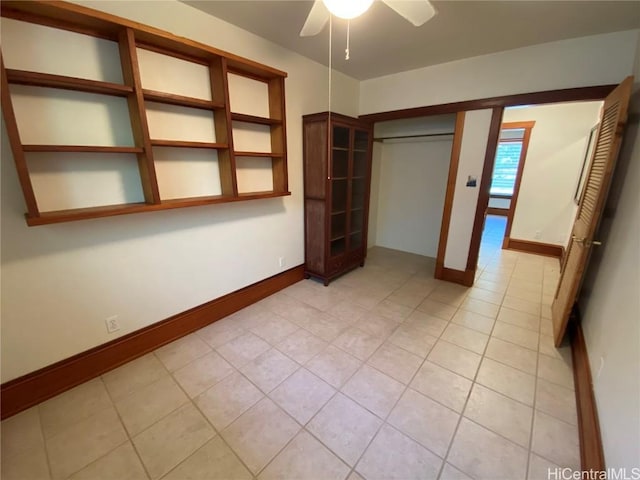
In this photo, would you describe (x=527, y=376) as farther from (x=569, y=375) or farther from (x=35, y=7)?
(x=35, y=7)

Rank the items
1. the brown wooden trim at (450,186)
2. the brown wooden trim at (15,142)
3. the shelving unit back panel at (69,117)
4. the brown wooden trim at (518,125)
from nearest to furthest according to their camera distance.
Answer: the brown wooden trim at (15,142) < the shelving unit back panel at (69,117) < the brown wooden trim at (450,186) < the brown wooden trim at (518,125)

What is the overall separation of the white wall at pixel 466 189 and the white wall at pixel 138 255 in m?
1.82

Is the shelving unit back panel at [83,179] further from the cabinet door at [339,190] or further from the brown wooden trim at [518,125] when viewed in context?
the brown wooden trim at [518,125]

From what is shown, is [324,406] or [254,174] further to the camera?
[254,174]

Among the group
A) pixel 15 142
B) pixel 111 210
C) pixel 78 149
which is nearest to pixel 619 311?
pixel 111 210

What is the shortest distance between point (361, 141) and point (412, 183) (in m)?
1.31

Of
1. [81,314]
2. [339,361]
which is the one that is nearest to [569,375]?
[339,361]

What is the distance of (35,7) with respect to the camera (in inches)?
52.9

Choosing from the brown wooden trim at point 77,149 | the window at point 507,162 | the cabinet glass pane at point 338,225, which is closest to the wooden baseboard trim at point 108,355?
the cabinet glass pane at point 338,225

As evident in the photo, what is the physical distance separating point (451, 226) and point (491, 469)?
247 centimetres

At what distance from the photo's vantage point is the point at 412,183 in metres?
4.22

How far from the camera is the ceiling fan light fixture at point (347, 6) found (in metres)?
1.31

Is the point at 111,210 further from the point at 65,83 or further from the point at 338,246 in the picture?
the point at 338,246

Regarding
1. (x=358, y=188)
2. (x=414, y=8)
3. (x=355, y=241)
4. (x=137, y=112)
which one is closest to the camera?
(x=414, y=8)
